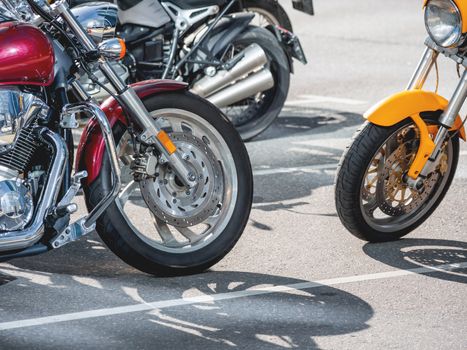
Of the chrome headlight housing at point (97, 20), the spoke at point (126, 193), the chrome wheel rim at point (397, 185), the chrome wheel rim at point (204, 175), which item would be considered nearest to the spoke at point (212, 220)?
the chrome wheel rim at point (204, 175)

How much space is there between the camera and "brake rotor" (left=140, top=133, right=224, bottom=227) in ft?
18.1

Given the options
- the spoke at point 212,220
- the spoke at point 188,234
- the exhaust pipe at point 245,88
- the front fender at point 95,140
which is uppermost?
the front fender at point 95,140

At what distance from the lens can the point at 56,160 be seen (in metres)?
5.07

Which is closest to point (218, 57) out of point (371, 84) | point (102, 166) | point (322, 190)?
point (322, 190)

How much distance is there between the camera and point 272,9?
912 centimetres

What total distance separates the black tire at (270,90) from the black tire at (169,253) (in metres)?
2.81

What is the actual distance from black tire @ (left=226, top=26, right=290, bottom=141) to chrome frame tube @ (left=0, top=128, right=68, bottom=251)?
11.4 ft

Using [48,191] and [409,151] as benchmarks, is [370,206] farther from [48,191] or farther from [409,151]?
[48,191]

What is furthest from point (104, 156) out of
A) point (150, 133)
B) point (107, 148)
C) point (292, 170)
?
point (292, 170)

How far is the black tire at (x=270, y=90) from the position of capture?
8508 mm

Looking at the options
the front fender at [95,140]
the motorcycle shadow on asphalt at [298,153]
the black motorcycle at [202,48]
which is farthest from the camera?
the black motorcycle at [202,48]

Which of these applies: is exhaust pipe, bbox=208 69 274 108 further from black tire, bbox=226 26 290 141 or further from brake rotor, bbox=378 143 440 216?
brake rotor, bbox=378 143 440 216

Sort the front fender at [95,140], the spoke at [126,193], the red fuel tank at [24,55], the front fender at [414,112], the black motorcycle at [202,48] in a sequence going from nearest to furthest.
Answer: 1. the red fuel tank at [24,55]
2. the front fender at [95,140]
3. the spoke at [126,193]
4. the front fender at [414,112]
5. the black motorcycle at [202,48]

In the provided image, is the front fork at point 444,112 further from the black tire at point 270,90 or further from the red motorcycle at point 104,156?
the black tire at point 270,90
